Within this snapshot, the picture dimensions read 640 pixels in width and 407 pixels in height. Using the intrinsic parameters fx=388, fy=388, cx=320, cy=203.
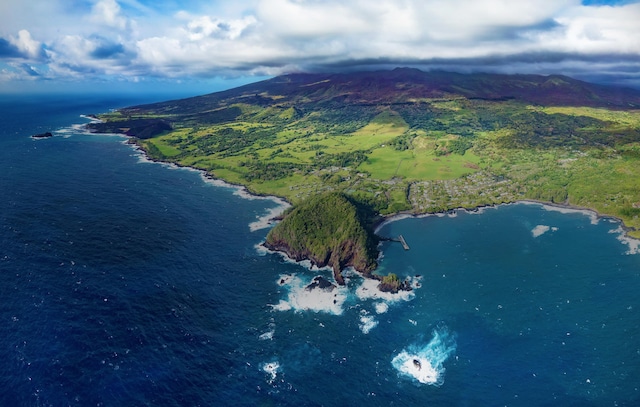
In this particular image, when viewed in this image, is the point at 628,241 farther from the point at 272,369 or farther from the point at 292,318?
the point at 272,369

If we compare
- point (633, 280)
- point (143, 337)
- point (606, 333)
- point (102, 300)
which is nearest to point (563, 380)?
point (606, 333)

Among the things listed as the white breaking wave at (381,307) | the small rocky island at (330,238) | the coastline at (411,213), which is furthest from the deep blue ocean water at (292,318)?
the small rocky island at (330,238)

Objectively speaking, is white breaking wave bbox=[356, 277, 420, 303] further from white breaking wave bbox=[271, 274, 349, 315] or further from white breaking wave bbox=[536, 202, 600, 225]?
white breaking wave bbox=[536, 202, 600, 225]

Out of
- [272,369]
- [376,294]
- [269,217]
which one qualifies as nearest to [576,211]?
[376,294]

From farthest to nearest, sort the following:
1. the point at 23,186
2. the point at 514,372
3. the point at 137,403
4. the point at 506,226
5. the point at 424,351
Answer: the point at 23,186 → the point at 506,226 → the point at 424,351 → the point at 514,372 → the point at 137,403

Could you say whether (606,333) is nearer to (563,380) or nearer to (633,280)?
(563,380)
